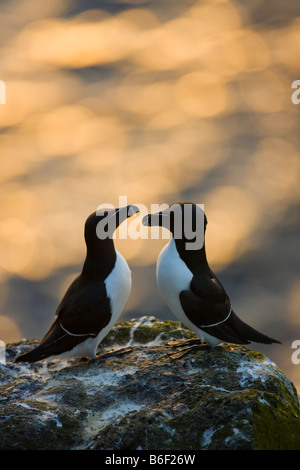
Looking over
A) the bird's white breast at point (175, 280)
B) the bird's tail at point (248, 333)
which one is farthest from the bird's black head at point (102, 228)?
the bird's tail at point (248, 333)

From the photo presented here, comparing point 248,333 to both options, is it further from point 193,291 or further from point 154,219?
point 154,219

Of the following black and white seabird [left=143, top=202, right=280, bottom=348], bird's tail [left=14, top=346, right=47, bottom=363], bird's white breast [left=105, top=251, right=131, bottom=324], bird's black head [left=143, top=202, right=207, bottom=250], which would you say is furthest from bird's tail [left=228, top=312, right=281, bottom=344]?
bird's tail [left=14, top=346, right=47, bottom=363]

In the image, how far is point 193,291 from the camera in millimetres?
8062

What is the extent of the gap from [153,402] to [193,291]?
1475mm

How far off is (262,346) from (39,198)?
643 centimetres

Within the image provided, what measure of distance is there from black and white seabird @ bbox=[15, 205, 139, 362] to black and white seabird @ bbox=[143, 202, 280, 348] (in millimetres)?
416

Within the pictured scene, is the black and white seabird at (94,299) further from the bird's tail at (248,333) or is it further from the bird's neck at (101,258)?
the bird's tail at (248,333)

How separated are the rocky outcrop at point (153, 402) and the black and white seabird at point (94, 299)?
0.23 m

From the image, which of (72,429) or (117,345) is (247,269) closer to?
(117,345)

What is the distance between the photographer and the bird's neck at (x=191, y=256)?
322 inches

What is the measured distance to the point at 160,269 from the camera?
321 inches

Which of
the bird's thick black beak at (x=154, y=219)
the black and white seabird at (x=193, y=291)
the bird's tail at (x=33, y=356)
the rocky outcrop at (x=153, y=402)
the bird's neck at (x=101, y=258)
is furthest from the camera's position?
the bird's neck at (x=101, y=258)

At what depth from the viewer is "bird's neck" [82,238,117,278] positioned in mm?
8242


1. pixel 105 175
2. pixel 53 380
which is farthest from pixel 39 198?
pixel 53 380
